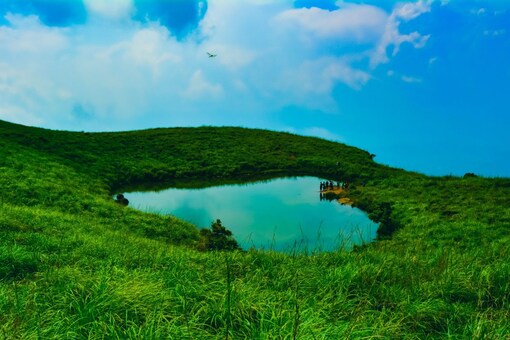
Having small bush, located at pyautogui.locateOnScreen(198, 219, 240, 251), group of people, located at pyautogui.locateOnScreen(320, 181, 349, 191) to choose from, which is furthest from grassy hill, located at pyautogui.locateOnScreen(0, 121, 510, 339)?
group of people, located at pyautogui.locateOnScreen(320, 181, 349, 191)

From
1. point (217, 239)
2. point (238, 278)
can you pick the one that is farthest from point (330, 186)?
point (238, 278)

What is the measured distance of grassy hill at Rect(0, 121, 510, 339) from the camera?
518 cm

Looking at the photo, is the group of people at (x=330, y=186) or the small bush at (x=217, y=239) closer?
the small bush at (x=217, y=239)

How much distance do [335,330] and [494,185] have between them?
26.2 metres

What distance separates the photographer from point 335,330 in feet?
15.8

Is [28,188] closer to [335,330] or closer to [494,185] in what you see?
[335,330]

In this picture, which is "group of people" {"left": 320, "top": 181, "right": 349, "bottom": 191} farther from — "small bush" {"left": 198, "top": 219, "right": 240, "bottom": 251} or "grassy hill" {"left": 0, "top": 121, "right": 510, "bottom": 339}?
"small bush" {"left": 198, "top": 219, "right": 240, "bottom": 251}

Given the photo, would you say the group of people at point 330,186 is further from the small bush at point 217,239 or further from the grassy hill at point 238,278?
the small bush at point 217,239

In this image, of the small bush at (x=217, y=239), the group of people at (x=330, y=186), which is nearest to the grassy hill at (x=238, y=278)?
the small bush at (x=217, y=239)

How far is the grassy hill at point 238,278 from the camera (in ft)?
17.0

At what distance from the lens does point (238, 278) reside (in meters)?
7.94

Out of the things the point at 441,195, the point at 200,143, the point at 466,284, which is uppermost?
the point at 200,143

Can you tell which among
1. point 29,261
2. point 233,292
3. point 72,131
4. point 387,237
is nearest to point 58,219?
point 29,261

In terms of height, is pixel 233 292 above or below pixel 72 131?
below
